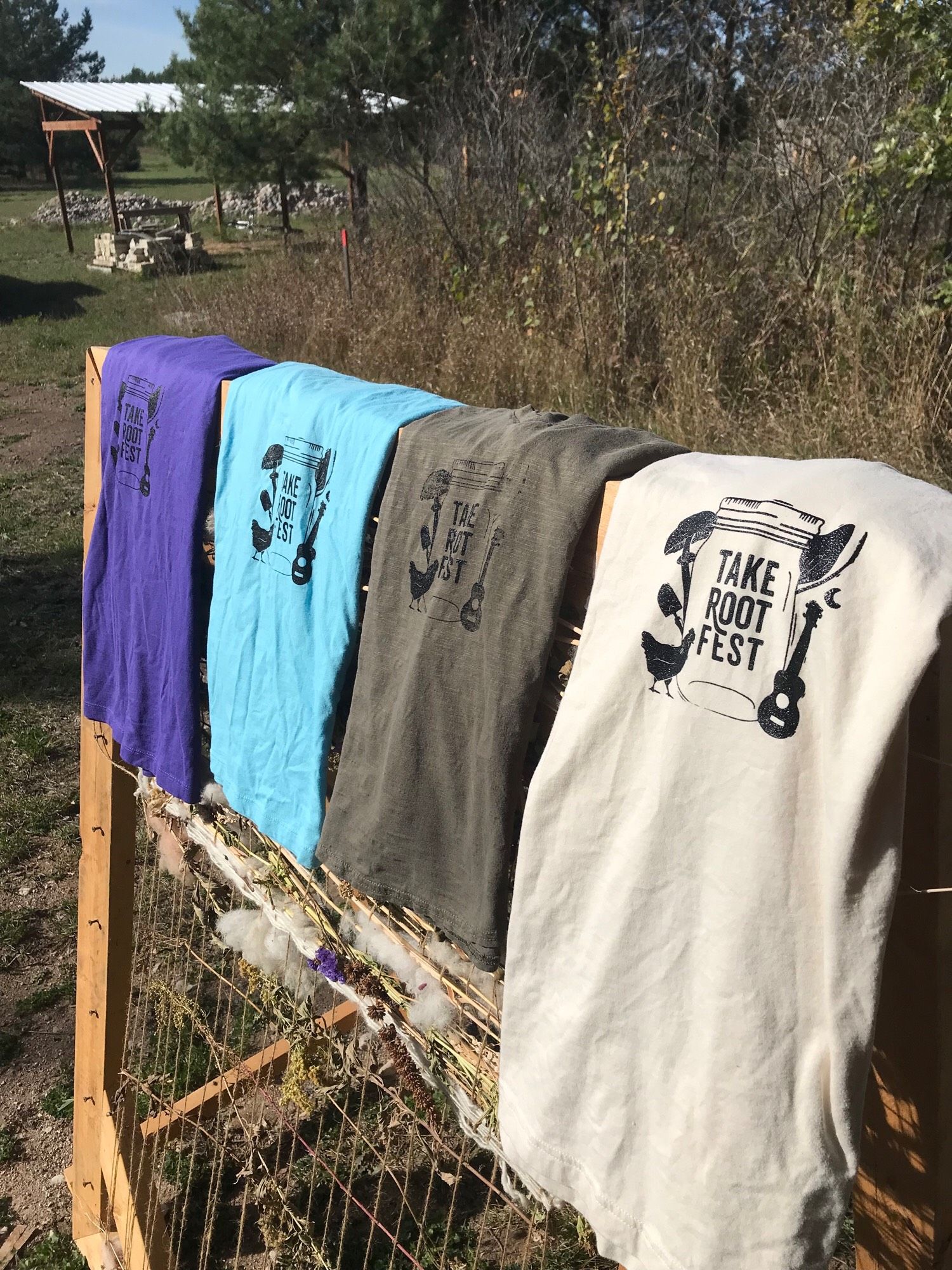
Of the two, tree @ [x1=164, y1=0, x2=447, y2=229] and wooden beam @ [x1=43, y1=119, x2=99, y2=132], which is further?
wooden beam @ [x1=43, y1=119, x2=99, y2=132]

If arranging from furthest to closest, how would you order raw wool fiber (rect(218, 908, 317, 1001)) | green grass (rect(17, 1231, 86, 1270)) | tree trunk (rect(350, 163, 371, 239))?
tree trunk (rect(350, 163, 371, 239)) → green grass (rect(17, 1231, 86, 1270)) → raw wool fiber (rect(218, 908, 317, 1001))

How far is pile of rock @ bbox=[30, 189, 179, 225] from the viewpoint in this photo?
2419cm

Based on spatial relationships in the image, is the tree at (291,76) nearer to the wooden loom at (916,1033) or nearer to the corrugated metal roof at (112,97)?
the corrugated metal roof at (112,97)

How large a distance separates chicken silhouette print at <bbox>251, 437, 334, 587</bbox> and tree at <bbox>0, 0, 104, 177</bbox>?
38.6m

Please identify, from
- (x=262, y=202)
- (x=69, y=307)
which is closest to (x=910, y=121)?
(x=69, y=307)

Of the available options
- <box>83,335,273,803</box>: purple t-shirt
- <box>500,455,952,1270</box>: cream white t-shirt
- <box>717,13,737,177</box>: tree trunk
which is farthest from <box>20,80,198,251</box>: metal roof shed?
<box>500,455,952,1270</box>: cream white t-shirt

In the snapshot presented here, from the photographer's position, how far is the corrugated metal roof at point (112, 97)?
734 inches

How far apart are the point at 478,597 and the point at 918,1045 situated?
0.67 meters

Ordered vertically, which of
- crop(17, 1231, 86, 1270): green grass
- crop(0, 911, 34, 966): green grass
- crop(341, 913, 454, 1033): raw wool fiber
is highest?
crop(341, 913, 454, 1033): raw wool fiber

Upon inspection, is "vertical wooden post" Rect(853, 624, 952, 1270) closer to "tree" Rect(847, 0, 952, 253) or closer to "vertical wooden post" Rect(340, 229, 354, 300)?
"tree" Rect(847, 0, 952, 253)

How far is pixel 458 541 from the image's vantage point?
1293 mm

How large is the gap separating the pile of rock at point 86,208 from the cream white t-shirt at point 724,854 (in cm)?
2554

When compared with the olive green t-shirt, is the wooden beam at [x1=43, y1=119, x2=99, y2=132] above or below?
above

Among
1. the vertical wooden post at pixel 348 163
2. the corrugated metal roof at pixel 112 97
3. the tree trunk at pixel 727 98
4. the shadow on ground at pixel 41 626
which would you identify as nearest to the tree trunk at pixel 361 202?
the vertical wooden post at pixel 348 163
